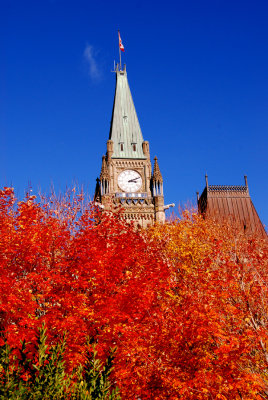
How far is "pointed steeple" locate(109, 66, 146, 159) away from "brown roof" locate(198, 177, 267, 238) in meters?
12.8

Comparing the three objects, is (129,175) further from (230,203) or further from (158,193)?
(230,203)

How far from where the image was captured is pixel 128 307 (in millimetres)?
20328

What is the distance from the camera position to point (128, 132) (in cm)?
6812

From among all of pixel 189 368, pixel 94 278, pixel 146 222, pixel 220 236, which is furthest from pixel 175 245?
pixel 146 222

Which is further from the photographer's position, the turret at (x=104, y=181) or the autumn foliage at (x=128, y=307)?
the turret at (x=104, y=181)

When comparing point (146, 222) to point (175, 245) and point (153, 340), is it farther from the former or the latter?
point (153, 340)

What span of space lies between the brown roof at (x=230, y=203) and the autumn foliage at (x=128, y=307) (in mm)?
29527

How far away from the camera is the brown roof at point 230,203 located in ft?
180

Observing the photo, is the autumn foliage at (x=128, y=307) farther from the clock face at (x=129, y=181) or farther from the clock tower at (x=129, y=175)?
the clock face at (x=129, y=181)

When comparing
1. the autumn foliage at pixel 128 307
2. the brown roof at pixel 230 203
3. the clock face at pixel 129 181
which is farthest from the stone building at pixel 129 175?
the autumn foliage at pixel 128 307

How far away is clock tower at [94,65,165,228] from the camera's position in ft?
194

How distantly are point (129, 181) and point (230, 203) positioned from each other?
1533cm

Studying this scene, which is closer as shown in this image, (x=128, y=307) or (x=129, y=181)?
(x=128, y=307)

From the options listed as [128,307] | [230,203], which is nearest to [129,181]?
[230,203]
